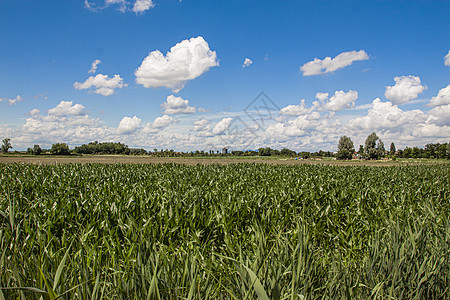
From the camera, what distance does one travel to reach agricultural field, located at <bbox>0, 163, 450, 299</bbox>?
92.4 inches

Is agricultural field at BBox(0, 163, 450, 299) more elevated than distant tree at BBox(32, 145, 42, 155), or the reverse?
distant tree at BBox(32, 145, 42, 155)

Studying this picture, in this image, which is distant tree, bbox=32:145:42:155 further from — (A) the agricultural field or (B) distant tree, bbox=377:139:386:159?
(B) distant tree, bbox=377:139:386:159

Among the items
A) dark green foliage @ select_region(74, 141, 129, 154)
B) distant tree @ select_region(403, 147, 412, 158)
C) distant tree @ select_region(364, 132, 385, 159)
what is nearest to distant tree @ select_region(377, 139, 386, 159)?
distant tree @ select_region(364, 132, 385, 159)

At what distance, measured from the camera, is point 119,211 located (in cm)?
541

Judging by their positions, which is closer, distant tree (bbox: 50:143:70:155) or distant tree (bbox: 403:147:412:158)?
distant tree (bbox: 50:143:70:155)

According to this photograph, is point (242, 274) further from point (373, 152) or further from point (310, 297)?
point (373, 152)

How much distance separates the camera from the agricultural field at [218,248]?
7.70 feet

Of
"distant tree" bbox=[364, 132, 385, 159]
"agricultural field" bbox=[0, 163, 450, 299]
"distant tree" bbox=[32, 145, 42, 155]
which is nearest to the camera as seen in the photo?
"agricultural field" bbox=[0, 163, 450, 299]

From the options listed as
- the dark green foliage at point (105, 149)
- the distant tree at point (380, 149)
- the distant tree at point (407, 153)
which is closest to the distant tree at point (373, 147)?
the distant tree at point (380, 149)

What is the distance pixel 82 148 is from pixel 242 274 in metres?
142

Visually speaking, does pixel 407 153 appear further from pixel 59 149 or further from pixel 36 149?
pixel 36 149

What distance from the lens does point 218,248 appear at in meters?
5.56

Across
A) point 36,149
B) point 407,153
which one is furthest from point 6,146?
point 407,153

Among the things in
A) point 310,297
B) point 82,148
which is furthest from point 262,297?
point 82,148
